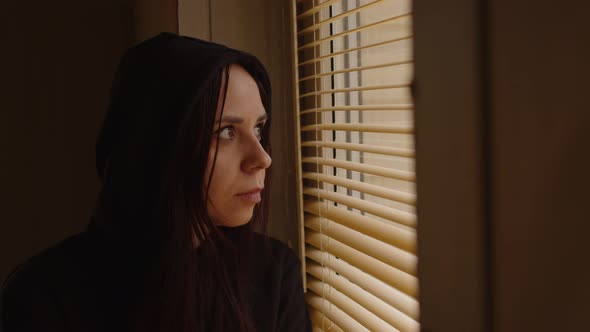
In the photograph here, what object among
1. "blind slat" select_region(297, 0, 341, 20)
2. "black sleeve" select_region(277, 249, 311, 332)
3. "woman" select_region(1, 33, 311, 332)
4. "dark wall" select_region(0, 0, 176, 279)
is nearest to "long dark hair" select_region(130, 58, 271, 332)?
"woman" select_region(1, 33, 311, 332)

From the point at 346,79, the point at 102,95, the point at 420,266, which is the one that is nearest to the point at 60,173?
the point at 102,95

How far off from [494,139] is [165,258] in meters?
0.85

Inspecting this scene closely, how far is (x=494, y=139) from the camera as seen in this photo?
377 millimetres

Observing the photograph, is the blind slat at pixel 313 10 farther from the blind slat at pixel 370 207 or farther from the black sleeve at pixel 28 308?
the black sleeve at pixel 28 308

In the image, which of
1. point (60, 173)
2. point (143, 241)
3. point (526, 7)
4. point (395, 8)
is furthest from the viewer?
point (60, 173)

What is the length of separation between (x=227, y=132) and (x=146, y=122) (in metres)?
0.16

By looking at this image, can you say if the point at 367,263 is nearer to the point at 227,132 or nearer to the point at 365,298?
the point at 365,298

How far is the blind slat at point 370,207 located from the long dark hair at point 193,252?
10.9 inches

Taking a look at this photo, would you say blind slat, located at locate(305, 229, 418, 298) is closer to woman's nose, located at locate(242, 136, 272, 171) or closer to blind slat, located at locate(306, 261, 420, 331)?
blind slat, located at locate(306, 261, 420, 331)

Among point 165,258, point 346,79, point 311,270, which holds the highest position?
point 346,79

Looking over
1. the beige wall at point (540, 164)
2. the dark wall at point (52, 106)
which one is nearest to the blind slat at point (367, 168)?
the beige wall at point (540, 164)

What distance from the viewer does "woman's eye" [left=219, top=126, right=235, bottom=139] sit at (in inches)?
40.8

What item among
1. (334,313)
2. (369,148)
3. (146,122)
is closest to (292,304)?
(334,313)

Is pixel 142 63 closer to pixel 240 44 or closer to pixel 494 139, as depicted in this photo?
pixel 240 44
